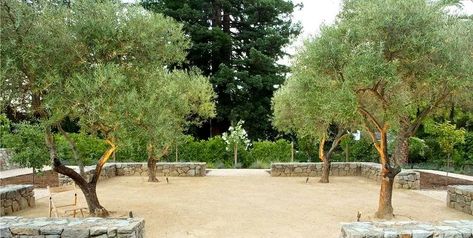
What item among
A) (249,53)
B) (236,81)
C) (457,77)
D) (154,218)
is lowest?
(154,218)

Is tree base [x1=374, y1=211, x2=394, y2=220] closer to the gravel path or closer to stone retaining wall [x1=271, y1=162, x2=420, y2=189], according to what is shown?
stone retaining wall [x1=271, y1=162, x2=420, y2=189]

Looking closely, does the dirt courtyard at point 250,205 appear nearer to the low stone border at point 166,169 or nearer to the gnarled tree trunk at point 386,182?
the gnarled tree trunk at point 386,182

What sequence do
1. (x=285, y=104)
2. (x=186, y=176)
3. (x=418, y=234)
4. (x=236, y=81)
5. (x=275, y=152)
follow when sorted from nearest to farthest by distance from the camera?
(x=418, y=234), (x=285, y=104), (x=186, y=176), (x=275, y=152), (x=236, y=81)

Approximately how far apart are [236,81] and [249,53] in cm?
199

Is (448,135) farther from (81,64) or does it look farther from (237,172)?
(81,64)

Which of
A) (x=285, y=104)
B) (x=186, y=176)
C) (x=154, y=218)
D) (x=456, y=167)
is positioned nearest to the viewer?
(x=154, y=218)

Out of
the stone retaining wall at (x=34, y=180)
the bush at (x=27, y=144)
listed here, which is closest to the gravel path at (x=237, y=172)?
the stone retaining wall at (x=34, y=180)

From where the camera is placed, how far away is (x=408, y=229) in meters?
6.59

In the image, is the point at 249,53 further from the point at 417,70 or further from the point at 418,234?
the point at 418,234

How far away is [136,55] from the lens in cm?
873

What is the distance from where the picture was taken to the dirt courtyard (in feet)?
28.2

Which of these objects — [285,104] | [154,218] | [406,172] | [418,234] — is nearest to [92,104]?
[154,218]

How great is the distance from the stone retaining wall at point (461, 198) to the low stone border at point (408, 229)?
11.2 ft

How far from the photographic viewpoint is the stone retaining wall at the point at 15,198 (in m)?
9.79
